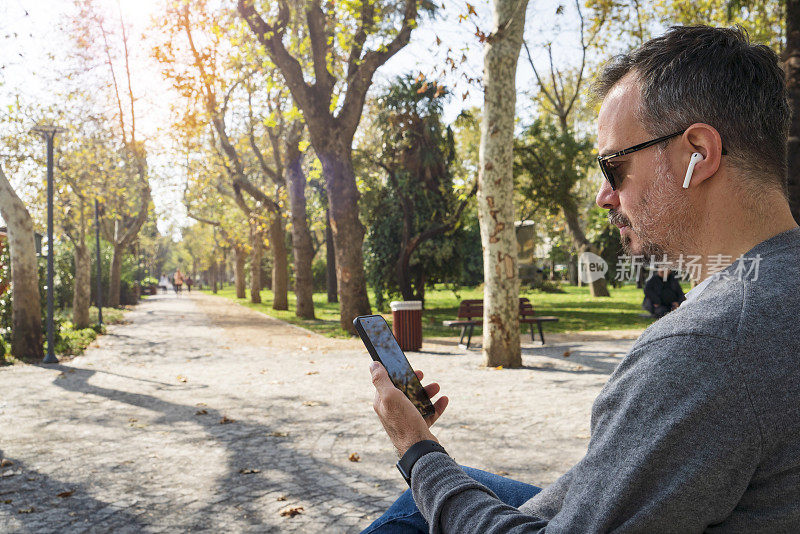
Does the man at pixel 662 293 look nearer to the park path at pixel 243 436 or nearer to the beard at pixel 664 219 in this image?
the park path at pixel 243 436

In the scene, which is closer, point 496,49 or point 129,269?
point 496,49

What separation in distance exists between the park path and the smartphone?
8.01ft

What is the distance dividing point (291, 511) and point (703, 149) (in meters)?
3.93

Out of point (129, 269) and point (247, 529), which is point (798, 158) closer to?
point (247, 529)

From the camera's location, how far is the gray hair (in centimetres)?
133

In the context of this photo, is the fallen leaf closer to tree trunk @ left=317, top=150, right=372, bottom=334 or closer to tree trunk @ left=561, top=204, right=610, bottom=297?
tree trunk @ left=317, top=150, right=372, bottom=334

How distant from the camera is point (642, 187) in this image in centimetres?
149

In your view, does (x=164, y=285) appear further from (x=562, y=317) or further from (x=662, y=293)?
(x=662, y=293)

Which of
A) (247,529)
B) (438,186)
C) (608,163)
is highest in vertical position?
(438,186)

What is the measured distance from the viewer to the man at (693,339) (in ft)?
3.68

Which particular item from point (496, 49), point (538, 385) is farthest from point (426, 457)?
point (496, 49)

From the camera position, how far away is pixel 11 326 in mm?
12844

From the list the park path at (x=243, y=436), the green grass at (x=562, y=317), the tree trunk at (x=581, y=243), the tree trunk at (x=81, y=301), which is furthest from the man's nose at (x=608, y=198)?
the tree trunk at (x=581, y=243)

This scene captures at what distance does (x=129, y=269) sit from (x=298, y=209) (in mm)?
19595
